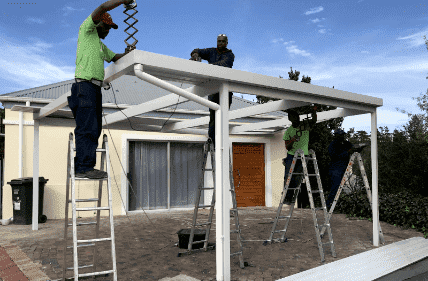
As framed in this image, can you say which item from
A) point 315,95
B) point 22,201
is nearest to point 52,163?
point 22,201

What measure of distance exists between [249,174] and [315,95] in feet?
21.3

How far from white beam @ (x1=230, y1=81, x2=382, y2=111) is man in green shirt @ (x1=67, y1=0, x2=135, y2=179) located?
5.29 ft

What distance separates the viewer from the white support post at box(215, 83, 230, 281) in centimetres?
397

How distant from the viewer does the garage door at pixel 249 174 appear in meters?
11.3

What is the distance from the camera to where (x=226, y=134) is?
4.08m

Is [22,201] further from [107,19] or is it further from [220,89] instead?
[220,89]

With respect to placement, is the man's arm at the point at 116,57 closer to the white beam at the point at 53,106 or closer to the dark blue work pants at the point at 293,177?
the white beam at the point at 53,106

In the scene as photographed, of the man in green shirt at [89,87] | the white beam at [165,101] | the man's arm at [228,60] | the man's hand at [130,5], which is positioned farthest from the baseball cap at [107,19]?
the man's arm at [228,60]

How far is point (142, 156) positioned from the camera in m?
10.1

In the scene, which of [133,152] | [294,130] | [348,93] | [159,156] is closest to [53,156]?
[133,152]

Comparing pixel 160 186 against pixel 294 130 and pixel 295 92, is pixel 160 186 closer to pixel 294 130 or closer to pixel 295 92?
pixel 294 130

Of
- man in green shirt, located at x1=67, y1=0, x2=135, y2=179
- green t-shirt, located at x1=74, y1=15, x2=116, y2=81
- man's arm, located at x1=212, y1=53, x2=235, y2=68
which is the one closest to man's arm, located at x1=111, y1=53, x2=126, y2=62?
man in green shirt, located at x1=67, y1=0, x2=135, y2=179

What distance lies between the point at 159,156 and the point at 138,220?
2.27 meters

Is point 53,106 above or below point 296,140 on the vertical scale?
above
